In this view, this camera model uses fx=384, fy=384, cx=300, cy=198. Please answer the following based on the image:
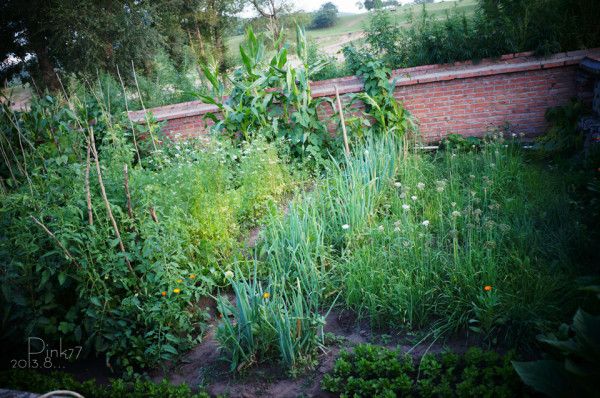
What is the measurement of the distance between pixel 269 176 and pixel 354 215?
160 cm

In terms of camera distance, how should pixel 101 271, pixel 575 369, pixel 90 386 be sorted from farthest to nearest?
pixel 101 271 → pixel 90 386 → pixel 575 369

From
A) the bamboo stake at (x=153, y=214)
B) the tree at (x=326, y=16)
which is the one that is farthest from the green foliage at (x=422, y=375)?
the tree at (x=326, y=16)

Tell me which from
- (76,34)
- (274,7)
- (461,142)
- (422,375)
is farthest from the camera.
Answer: (274,7)

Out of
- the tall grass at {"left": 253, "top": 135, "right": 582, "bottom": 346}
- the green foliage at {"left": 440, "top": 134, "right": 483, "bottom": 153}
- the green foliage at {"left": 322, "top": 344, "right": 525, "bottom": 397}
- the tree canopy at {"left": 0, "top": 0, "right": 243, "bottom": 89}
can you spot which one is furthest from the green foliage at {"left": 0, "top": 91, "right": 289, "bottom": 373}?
the tree canopy at {"left": 0, "top": 0, "right": 243, "bottom": 89}

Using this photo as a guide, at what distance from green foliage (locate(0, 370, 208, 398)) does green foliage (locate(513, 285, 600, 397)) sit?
1768 millimetres

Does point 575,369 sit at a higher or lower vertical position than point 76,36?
lower

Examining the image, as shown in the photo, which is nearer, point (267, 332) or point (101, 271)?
point (267, 332)

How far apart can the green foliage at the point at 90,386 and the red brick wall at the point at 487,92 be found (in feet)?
12.4

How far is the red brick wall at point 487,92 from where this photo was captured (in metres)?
5.90

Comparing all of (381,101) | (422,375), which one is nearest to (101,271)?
(422,375)

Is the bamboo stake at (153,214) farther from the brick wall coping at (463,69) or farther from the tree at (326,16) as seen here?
the tree at (326,16)

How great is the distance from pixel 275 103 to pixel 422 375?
4.47 m

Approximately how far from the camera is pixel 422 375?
2.29m

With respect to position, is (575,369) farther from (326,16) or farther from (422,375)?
(326,16)
